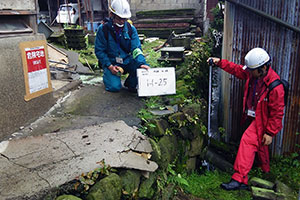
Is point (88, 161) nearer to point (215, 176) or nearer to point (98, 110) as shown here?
point (98, 110)

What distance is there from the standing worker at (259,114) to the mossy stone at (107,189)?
7.46 feet

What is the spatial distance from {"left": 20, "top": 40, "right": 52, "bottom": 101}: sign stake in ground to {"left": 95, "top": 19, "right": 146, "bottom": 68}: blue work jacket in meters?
1.40

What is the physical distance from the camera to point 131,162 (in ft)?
11.3

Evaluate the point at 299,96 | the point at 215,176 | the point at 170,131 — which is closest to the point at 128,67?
the point at 170,131

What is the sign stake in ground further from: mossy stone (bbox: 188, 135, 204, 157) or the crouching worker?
mossy stone (bbox: 188, 135, 204, 157)

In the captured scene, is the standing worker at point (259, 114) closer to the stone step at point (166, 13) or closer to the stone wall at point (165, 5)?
the stone step at point (166, 13)

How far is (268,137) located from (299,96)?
4.10 ft

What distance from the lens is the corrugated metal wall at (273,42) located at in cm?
494

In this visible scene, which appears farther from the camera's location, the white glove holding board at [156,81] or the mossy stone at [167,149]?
the white glove holding board at [156,81]

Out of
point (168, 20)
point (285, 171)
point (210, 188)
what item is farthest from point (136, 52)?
point (168, 20)

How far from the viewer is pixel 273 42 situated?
5.13 meters

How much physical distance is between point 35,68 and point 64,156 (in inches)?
68.6

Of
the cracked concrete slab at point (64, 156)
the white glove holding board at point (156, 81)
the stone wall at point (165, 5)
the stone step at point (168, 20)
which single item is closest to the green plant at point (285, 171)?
the white glove holding board at point (156, 81)

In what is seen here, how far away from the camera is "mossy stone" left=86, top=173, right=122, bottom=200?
2.84 m
